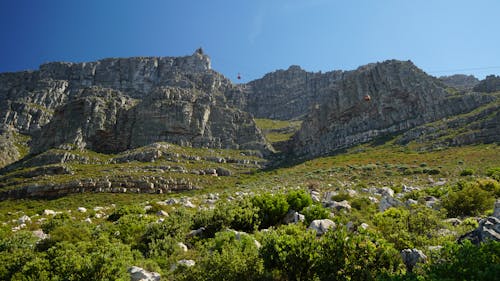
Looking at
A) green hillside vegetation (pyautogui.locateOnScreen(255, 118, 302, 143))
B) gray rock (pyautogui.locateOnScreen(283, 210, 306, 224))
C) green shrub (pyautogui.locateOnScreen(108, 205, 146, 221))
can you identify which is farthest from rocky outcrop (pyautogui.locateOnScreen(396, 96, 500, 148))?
green shrub (pyautogui.locateOnScreen(108, 205, 146, 221))

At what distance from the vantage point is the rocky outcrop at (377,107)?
276 ft

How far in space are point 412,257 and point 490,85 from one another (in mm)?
119485

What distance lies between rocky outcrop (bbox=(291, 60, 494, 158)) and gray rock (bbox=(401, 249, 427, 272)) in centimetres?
8552

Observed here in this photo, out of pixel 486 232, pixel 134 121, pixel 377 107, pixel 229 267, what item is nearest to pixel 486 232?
pixel 486 232

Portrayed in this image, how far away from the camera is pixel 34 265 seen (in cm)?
688

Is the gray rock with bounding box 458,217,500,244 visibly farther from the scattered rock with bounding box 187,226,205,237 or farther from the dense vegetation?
the scattered rock with bounding box 187,226,205,237

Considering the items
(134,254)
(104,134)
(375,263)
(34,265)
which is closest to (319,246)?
(375,263)

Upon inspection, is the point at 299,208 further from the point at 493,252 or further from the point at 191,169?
the point at 191,169

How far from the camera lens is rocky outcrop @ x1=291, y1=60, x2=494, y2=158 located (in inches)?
3307

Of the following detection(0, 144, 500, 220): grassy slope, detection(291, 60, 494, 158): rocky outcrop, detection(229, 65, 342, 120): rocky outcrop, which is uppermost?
detection(229, 65, 342, 120): rocky outcrop

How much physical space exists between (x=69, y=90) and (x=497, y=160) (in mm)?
199312

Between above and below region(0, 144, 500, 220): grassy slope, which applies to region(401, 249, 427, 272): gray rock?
above

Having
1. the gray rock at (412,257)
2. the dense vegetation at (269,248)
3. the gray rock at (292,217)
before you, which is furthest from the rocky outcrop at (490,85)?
the gray rock at (412,257)

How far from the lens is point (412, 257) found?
628 cm
